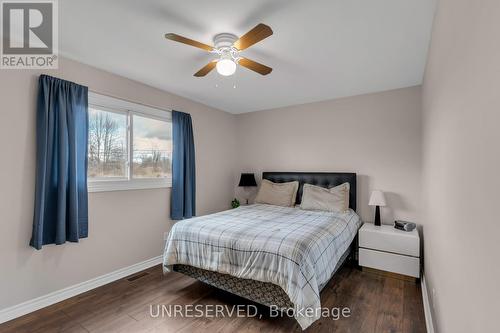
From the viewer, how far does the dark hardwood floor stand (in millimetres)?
1938

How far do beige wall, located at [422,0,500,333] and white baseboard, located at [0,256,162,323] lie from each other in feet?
10.3

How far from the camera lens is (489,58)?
648 millimetres

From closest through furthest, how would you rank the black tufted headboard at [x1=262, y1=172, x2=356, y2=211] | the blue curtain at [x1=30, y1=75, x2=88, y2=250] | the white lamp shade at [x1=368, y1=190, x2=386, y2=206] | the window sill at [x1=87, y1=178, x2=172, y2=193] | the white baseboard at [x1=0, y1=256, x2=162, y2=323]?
the white baseboard at [x1=0, y1=256, x2=162, y2=323], the blue curtain at [x1=30, y1=75, x2=88, y2=250], the window sill at [x1=87, y1=178, x2=172, y2=193], the white lamp shade at [x1=368, y1=190, x2=386, y2=206], the black tufted headboard at [x1=262, y1=172, x2=356, y2=211]

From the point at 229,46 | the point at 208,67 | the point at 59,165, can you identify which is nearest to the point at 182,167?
the point at 59,165

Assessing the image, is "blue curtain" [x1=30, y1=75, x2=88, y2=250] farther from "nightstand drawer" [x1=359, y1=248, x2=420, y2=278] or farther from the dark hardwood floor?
"nightstand drawer" [x1=359, y1=248, x2=420, y2=278]

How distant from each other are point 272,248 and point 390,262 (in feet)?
5.91

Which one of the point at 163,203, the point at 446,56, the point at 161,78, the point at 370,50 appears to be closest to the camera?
the point at 446,56

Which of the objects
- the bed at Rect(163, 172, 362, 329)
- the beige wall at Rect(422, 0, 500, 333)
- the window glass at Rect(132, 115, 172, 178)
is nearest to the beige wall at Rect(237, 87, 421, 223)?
the bed at Rect(163, 172, 362, 329)

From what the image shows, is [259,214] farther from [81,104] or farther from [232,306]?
[81,104]

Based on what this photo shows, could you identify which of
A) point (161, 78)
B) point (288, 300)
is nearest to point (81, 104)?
point (161, 78)

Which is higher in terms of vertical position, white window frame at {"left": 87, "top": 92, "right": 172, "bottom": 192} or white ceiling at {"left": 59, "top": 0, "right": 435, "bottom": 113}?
white ceiling at {"left": 59, "top": 0, "right": 435, "bottom": 113}

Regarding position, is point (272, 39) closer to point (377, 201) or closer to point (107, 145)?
point (107, 145)

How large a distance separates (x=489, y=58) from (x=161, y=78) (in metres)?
3.05

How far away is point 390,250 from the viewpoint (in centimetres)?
281
